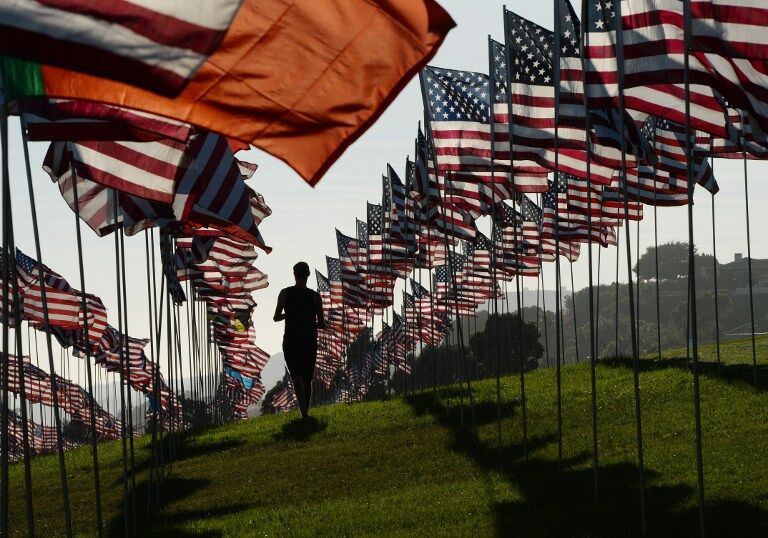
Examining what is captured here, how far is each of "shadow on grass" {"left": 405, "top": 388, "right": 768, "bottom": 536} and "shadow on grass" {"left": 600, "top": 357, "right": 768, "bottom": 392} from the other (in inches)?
177

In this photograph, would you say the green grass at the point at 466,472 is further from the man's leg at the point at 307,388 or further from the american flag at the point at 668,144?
the american flag at the point at 668,144

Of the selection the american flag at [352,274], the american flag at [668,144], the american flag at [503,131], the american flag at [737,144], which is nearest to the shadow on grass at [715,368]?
the american flag at [737,144]

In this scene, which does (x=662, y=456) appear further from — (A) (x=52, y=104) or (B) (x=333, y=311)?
(B) (x=333, y=311)

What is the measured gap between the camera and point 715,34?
1047cm

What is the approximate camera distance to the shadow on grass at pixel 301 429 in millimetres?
19672

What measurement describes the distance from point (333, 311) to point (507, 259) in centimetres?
2291

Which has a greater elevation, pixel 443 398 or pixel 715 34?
pixel 715 34

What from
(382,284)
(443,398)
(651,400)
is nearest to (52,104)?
(651,400)

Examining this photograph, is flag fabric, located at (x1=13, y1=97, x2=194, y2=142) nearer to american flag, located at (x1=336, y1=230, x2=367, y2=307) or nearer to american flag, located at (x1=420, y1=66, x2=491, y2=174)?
american flag, located at (x1=420, y1=66, x2=491, y2=174)

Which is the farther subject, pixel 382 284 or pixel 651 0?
pixel 382 284

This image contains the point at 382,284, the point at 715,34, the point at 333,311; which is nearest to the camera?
the point at 715,34

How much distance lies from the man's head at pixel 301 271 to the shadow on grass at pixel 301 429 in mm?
2208

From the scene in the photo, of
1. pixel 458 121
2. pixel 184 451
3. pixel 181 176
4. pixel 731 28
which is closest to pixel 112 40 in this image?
pixel 731 28

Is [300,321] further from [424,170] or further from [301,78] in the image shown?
[301,78]
